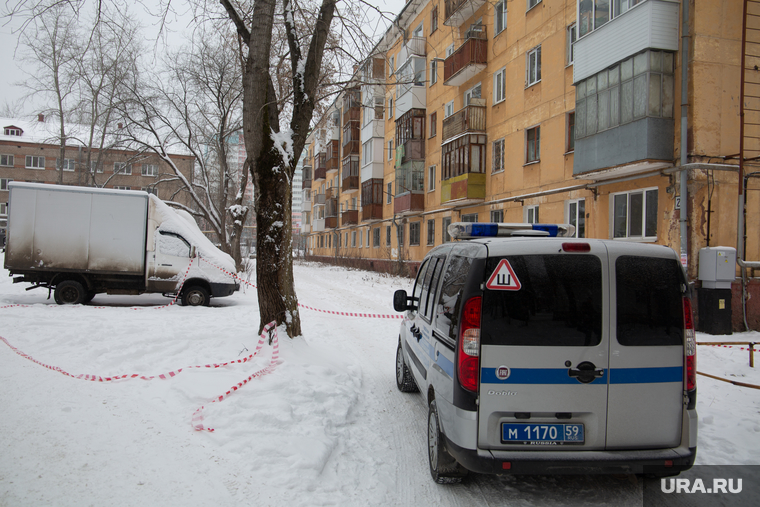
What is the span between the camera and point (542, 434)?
286 centimetres

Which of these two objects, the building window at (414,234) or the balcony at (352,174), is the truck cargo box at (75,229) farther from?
the balcony at (352,174)

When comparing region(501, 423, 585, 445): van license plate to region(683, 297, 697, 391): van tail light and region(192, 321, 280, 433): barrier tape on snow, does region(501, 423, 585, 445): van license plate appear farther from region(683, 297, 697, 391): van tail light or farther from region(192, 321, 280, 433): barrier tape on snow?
region(192, 321, 280, 433): barrier tape on snow

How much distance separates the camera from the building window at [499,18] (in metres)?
17.9

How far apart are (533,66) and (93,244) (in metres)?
15.0

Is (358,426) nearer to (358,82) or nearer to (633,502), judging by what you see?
(633,502)

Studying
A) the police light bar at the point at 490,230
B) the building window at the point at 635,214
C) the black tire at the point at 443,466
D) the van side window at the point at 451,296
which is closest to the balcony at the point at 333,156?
the building window at the point at 635,214

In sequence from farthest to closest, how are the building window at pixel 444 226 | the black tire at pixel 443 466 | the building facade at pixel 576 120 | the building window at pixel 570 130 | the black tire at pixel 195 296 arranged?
the building window at pixel 444 226
the building window at pixel 570 130
the black tire at pixel 195 296
the building facade at pixel 576 120
the black tire at pixel 443 466

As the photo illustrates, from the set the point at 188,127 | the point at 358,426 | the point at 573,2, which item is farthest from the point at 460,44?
the point at 358,426

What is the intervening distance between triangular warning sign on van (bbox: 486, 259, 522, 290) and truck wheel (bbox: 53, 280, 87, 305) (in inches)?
460

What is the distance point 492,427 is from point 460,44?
20285mm

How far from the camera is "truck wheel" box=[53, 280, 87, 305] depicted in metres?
11.2

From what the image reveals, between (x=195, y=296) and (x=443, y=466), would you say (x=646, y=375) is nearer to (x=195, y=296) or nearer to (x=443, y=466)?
(x=443, y=466)

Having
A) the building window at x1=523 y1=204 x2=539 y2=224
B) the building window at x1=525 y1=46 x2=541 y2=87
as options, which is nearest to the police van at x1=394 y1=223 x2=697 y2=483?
the building window at x1=523 y1=204 x2=539 y2=224

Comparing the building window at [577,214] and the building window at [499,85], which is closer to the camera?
the building window at [577,214]
